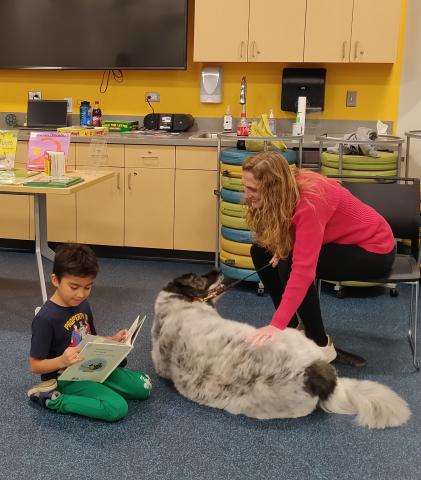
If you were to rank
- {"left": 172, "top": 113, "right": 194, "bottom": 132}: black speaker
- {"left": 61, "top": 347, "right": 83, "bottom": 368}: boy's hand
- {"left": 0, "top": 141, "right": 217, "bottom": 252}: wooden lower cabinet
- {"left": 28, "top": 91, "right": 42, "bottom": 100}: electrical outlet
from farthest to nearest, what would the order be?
{"left": 28, "top": 91, "right": 42, "bottom": 100}: electrical outlet → {"left": 172, "top": 113, "right": 194, "bottom": 132}: black speaker → {"left": 0, "top": 141, "right": 217, "bottom": 252}: wooden lower cabinet → {"left": 61, "top": 347, "right": 83, "bottom": 368}: boy's hand

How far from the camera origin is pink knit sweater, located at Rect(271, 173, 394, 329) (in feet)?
7.60

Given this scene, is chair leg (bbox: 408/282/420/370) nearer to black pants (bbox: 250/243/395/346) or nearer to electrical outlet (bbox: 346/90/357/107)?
black pants (bbox: 250/243/395/346)

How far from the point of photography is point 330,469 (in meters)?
2.04

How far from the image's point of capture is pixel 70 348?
219 centimetres

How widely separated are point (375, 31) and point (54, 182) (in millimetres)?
2380

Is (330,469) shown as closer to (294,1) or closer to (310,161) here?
(310,161)

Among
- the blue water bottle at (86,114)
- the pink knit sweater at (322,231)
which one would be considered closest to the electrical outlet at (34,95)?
the blue water bottle at (86,114)

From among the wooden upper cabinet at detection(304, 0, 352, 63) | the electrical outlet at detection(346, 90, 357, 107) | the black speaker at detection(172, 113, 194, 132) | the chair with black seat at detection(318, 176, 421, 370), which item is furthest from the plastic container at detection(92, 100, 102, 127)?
the chair with black seat at detection(318, 176, 421, 370)

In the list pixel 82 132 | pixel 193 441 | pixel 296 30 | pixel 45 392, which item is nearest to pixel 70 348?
pixel 45 392

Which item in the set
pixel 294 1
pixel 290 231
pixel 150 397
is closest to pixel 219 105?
pixel 294 1

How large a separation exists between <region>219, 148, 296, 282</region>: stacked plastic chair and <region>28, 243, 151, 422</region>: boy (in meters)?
1.43

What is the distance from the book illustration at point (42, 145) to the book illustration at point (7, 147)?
0.29 ft

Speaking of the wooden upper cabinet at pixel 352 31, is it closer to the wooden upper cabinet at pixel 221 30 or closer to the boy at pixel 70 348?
the wooden upper cabinet at pixel 221 30

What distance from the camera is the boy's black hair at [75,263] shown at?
86.3 inches
